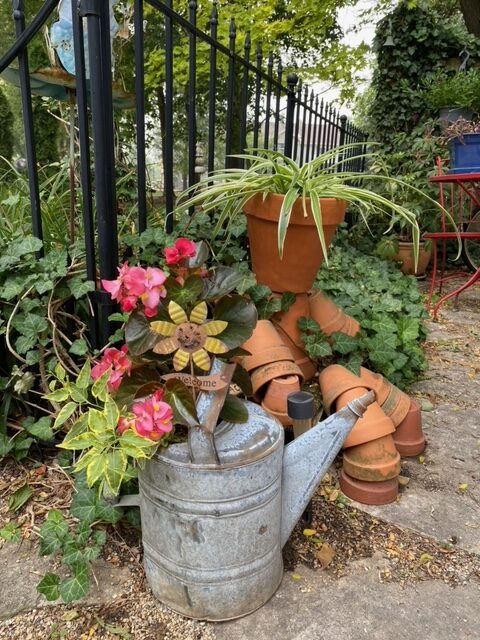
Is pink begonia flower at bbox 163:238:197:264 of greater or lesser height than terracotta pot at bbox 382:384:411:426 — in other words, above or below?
above

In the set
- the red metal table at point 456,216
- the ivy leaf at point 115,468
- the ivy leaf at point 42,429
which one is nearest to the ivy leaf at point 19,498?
the ivy leaf at point 42,429

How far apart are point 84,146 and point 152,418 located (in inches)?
36.1

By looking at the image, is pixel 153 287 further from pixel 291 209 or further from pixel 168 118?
pixel 168 118

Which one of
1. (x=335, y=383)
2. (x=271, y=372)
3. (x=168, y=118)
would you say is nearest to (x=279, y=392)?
(x=271, y=372)

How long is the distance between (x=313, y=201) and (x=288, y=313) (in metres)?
0.45

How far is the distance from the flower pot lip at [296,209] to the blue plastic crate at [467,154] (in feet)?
9.01

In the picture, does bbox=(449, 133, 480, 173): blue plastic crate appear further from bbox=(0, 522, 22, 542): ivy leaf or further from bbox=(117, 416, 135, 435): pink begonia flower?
bbox=(0, 522, 22, 542): ivy leaf

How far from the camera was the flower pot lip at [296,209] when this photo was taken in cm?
163

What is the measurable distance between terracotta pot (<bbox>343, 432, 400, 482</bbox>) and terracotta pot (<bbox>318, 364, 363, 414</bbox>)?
18 centimetres

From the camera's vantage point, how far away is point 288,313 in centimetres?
183

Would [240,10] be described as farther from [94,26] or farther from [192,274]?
[192,274]

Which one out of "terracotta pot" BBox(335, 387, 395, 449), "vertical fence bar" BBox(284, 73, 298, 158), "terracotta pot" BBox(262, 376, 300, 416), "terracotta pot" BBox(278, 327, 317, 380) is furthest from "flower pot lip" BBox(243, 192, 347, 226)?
"vertical fence bar" BBox(284, 73, 298, 158)

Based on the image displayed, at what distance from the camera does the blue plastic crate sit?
382 cm

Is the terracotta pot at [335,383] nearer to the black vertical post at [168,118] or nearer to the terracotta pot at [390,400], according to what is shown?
the terracotta pot at [390,400]
